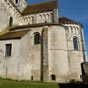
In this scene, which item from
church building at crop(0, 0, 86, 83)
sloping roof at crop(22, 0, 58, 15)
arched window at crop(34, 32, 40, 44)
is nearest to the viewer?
church building at crop(0, 0, 86, 83)

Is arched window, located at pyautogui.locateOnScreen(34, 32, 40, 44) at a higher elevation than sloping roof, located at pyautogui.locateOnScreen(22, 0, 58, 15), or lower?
lower

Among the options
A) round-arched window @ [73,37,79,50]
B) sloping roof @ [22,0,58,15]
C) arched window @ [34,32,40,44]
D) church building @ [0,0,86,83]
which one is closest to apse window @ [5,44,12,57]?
church building @ [0,0,86,83]

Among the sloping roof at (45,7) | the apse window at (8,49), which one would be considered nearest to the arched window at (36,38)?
the apse window at (8,49)

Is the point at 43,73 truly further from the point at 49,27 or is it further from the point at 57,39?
the point at 49,27

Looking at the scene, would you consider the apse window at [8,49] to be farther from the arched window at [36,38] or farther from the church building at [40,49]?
the arched window at [36,38]

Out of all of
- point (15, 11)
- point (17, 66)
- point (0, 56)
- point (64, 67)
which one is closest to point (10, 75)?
point (17, 66)

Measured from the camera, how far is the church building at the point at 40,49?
800 inches

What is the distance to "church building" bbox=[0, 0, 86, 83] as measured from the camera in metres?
20.3

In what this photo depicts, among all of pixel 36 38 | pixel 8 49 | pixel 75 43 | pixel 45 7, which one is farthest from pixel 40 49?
pixel 45 7

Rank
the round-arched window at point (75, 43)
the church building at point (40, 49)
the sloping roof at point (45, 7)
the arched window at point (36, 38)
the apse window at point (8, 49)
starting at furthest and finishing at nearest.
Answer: the sloping roof at point (45, 7) < the round-arched window at point (75, 43) < the arched window at point (36, 38) < the apse window at point (8, 49) < the church building at point (40, 49)

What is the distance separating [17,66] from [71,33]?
12.9 m

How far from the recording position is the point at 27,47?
74.6ft

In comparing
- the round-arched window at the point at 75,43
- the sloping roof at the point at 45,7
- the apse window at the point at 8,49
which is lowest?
the apse window at the point at 8,49

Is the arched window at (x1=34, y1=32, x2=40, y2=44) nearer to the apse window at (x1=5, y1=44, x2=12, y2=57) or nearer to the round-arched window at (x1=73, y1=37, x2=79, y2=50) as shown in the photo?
the apse window at (x1=5, y1=44, x2=12, y2=57)
